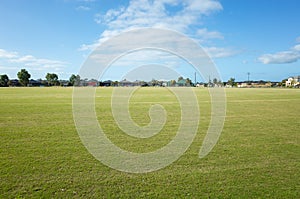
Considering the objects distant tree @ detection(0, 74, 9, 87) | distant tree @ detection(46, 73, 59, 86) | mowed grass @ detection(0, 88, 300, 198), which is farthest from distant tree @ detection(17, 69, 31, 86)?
mowed grass @ detection(0, 88, 300, 198)

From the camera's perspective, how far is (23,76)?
114 m

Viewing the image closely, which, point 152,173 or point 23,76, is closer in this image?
point 152,173

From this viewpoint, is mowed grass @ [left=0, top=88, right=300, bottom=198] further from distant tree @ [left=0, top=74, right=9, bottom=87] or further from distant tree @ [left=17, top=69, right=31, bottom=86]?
distant tree @ [left=0, top=74, right=9, bottom=87]

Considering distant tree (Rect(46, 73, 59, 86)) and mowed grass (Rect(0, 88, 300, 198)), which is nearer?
mowed grass (Rect(0, 88, 300, 198))

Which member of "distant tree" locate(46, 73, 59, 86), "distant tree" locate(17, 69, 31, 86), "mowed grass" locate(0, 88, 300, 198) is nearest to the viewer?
"mowed grass" locate(0, 88, 300, 198)

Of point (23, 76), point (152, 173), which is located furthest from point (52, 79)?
point (152, 173)

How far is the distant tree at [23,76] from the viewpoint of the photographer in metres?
114

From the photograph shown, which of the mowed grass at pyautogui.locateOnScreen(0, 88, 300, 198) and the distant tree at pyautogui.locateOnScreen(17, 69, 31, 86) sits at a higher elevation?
the distant tree at pyautogui.locateOnScreen(17, 69, 31, 86)

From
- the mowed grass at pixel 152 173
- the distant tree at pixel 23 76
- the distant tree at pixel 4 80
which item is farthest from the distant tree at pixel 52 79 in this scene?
the mowed grass at pixel 152 173

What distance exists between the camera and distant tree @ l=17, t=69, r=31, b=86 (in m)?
114

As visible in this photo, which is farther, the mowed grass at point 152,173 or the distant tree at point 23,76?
the distant tree at point 23,76

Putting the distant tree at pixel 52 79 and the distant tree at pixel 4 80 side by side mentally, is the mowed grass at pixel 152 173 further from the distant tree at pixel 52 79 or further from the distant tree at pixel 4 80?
the distant tree at pixel 4 80

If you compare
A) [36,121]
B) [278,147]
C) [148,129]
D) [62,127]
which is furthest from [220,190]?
[36,121]

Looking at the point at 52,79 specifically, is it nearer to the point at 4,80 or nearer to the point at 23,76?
the point at 23,76
